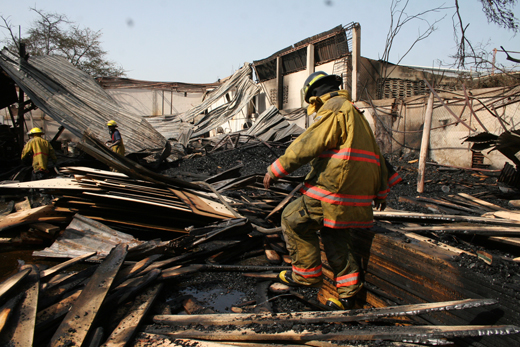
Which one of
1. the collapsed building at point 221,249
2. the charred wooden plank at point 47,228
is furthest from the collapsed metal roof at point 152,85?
the charred wooden plank at point 47,228

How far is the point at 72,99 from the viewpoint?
8.96 meters

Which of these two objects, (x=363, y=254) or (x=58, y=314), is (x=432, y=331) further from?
(x=58, y=314)

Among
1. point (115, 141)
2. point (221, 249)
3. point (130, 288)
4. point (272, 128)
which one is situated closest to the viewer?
point (130, 288)

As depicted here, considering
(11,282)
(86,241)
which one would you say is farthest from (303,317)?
(86,241)

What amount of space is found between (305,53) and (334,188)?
1514 centimetres

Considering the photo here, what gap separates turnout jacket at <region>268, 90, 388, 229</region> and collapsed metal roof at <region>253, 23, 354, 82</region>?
1246 cm

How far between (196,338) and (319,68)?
14915 millimetres

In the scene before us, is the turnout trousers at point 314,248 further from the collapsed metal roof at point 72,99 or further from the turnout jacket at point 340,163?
the collapsed metal roof at point 72,99

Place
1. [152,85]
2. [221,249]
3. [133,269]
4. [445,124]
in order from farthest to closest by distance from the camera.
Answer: [152,85], [445,124], [221,249], [133,269]

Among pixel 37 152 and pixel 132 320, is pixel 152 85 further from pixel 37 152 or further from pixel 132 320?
pixel 132 320

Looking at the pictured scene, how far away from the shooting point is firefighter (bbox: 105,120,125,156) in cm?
829

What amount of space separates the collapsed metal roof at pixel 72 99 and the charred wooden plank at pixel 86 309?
22.9 ft

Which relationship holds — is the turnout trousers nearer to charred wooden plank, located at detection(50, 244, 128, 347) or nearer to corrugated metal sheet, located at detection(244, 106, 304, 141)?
charred wooden plank, located at detection(50, 244, 128, 347)

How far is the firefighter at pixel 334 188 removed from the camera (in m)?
2.31
